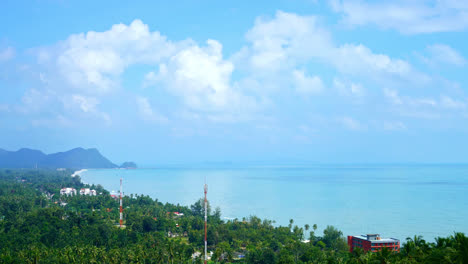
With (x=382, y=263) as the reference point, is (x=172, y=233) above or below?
below

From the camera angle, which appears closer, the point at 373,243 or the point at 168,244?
the point at 168,244

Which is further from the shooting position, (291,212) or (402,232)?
(291,212)

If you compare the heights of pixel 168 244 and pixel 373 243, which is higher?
pixel 168 244

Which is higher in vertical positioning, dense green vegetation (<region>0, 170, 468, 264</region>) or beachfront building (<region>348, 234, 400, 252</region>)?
dense green vegetation (<region>0, 170, 468, 264</region>)

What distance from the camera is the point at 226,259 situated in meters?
32.4

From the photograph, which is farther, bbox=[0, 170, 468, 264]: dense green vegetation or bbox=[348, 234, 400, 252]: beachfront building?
bbox=[348, 234, 400, 252]: beachfront building

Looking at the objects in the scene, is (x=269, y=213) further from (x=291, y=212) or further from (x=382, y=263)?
(x=382, y=263)

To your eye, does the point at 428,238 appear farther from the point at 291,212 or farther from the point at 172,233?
the point at 172,233

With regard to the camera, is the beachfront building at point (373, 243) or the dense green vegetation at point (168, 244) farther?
the beachfront building at point (373, 243)

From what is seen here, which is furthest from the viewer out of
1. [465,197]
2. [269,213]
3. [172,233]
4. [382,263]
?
[465,197]

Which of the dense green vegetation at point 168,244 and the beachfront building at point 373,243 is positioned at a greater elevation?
the dense green vegetation at point 168,244

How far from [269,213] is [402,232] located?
22.2 m

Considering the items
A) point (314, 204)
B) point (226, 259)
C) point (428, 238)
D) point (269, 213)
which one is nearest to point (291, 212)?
point (269, 213)

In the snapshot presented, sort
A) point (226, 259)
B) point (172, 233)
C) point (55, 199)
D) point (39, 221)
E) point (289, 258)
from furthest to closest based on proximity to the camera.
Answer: point (55, 199)
point (172, 233)
point (39, 221)
point (226, 259)
point (289, 258)
